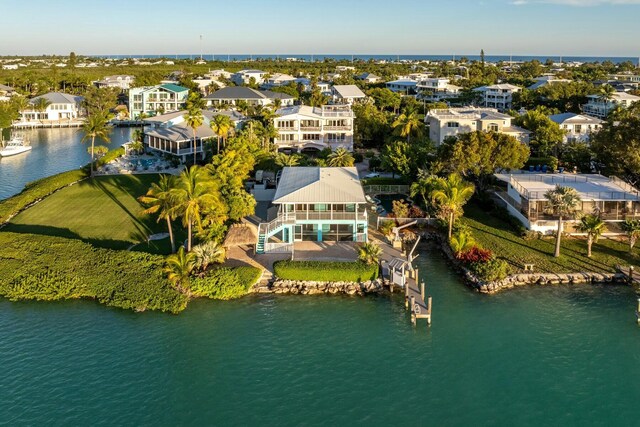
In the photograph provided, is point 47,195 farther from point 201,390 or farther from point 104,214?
point 201,390

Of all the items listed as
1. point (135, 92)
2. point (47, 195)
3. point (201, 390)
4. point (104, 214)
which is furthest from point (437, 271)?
point (135, 92)

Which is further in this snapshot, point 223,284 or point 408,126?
point 408,126

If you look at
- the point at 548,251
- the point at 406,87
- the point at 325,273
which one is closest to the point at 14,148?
the point at 325,273

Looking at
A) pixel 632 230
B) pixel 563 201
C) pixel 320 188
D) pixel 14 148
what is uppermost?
pixel 14 148

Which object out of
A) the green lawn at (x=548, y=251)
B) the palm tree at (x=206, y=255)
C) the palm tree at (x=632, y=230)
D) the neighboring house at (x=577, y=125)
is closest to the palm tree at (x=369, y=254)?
the palm tree at (x=206, y=255)

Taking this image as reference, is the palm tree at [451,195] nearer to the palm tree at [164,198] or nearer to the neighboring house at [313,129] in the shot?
the palm tree at [164,198]

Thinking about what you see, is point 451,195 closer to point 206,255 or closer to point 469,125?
point 206,255

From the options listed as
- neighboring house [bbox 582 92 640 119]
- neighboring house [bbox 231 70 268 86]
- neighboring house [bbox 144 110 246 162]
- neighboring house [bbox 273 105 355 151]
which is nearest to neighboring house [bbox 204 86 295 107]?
Answer: neighboring house [bbox 144 110 246 162]
